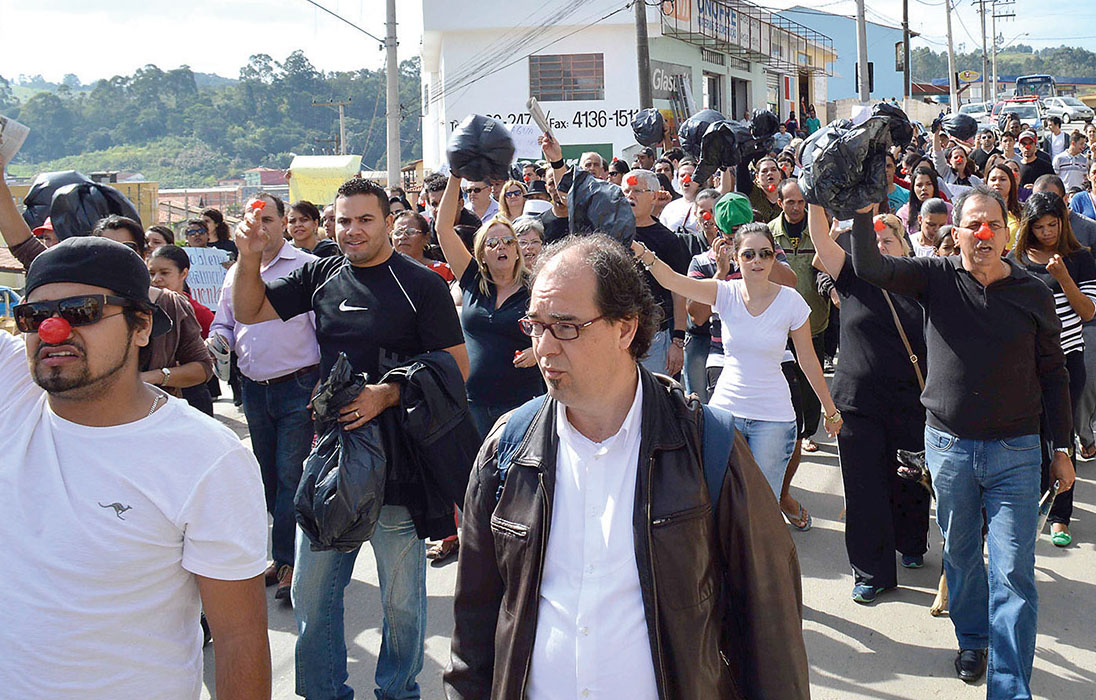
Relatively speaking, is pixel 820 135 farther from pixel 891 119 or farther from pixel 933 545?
pixel 933 545

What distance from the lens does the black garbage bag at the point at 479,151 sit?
189 inches

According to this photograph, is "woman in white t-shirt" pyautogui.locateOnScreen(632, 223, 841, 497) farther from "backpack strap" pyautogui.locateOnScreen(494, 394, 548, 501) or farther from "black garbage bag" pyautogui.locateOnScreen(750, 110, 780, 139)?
"black garbage bag" pyautogui.locateOnScreen(750, 110, 780, 139)

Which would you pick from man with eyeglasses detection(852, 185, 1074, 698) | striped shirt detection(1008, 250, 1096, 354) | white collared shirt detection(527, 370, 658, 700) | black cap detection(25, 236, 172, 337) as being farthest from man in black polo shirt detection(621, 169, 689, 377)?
black cap detection(25, 236, 172, 337)

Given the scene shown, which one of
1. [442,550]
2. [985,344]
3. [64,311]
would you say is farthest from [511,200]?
[64,311]

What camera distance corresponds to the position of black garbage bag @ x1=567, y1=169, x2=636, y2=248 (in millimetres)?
4727

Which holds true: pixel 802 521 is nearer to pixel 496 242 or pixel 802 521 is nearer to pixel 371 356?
pixel 496 242

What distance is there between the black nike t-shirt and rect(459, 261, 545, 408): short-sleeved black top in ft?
4.32

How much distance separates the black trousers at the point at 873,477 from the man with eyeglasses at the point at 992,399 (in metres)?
0.89

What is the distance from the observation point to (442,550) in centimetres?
573

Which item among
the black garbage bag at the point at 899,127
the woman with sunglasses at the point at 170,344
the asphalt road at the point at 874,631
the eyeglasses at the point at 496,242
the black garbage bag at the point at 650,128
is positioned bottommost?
the asphalt road at the point at 874,631

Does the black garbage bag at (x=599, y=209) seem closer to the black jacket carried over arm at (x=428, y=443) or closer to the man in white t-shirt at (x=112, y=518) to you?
the black jacket carried over arm at (x=428, y=443)

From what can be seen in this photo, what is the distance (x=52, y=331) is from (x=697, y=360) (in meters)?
4.99

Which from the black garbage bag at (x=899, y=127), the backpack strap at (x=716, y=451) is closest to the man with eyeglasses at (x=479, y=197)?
the black garbage bag at (x=899, y=127)

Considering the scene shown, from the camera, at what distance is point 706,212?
23.6 ft
